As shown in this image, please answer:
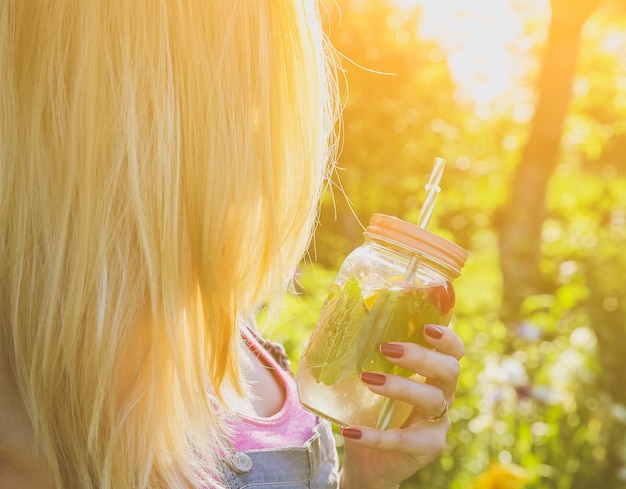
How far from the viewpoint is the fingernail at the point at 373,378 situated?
1.19 m

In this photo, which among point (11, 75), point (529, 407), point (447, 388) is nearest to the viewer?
point (11, 75)

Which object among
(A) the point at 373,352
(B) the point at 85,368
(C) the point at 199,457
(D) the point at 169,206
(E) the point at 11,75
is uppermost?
(E) the point at 11,75

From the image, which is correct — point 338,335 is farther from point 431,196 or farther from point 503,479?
point 503,479

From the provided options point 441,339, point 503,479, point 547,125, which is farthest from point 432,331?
point 547,125

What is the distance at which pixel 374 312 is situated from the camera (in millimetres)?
1200

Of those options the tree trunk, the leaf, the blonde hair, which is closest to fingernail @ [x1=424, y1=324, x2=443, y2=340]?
the leaf

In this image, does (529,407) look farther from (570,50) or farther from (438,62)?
(438,62)

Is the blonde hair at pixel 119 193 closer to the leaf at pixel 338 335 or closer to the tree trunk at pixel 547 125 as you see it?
the leaf at pixel 338 335

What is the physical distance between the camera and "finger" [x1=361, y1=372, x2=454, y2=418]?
1.20m

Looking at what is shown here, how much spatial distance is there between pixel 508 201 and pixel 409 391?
7364 mm

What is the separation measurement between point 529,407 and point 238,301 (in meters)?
2.25

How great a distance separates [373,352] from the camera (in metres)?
1.21

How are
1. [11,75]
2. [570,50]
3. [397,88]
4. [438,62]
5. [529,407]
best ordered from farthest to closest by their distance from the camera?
[438,62] → [397,88] → [570,50] → [529,407] → [11,75]

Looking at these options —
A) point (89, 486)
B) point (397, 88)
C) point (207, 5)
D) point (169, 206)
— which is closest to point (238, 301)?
point (169, 206)
